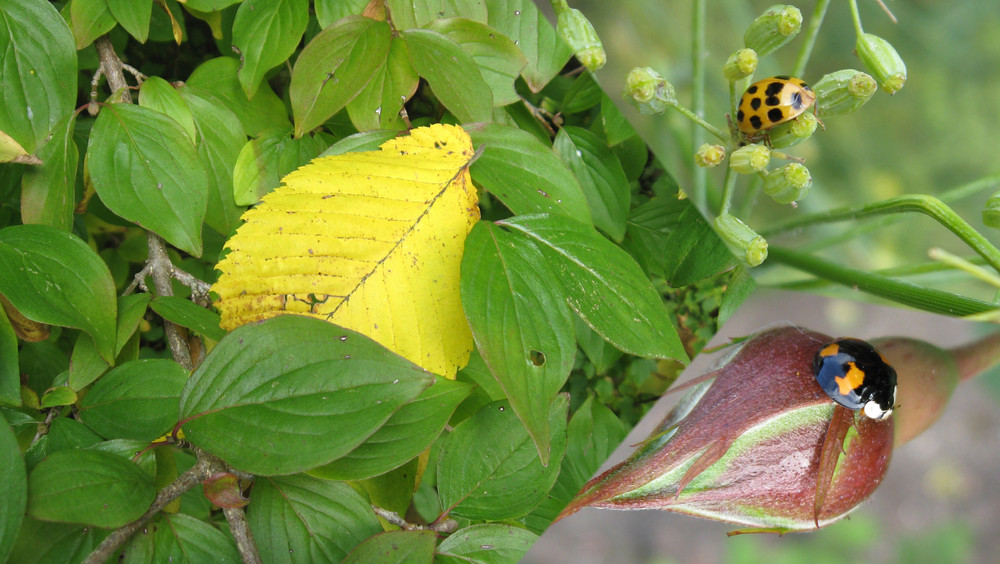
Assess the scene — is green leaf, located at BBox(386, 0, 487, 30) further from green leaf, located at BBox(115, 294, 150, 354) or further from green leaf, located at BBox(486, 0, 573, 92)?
green leaf, located at BBox(115, 294, 150, 354)

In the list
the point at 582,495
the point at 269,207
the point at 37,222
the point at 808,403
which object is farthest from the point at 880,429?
the point at 37,222

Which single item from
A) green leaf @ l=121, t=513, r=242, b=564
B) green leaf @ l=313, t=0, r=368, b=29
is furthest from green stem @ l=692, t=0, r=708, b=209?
green leaf @ l=121, t=513, r=242, b=564

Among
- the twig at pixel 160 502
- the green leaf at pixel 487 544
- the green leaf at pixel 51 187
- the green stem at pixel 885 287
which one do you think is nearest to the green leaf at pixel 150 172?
the green leaf at pixel 51 187

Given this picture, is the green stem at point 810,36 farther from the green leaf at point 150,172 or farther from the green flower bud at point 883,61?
the green leaf at point 150,172

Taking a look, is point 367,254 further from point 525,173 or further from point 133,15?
point 133,15

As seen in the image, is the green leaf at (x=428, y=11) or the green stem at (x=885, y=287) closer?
the green stem at (x=885, y=287)

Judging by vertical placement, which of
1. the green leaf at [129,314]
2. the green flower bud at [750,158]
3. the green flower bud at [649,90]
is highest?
the green flower bud at [649,90]
